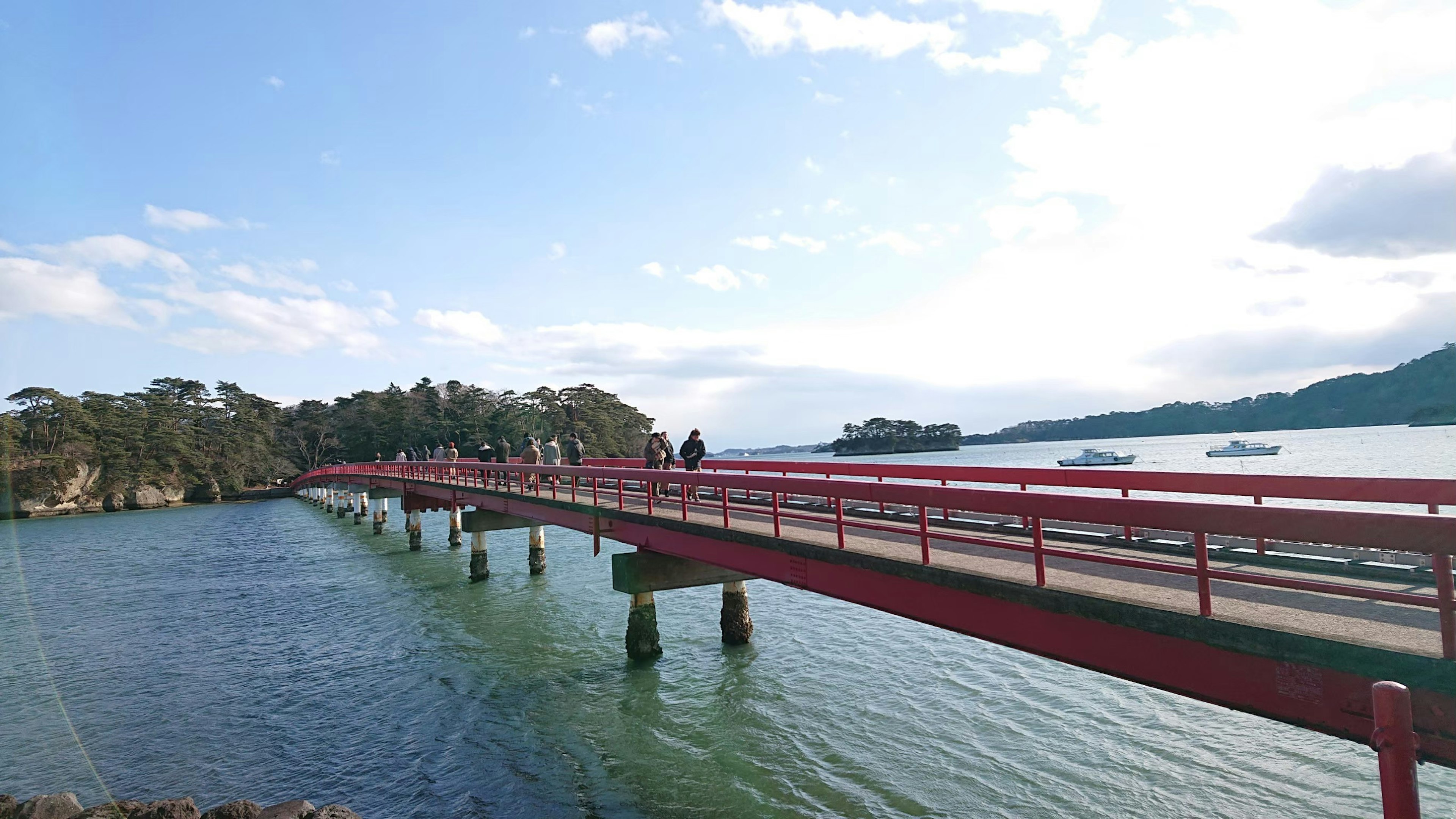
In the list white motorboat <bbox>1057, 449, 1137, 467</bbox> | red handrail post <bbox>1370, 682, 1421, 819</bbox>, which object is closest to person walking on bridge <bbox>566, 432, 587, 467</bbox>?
red handrail post <bbox>1370, 682, 1421, 819</bbox>

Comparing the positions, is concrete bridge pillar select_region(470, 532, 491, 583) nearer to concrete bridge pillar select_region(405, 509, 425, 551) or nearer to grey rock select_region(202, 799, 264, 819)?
concrete bridge pillar select_region(405, 509, 425, 551)

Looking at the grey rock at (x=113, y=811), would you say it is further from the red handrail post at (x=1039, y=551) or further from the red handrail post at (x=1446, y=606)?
the red handrail post at (x=1446, y=606)

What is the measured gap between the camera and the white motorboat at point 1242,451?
107562mm

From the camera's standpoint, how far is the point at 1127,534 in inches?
329

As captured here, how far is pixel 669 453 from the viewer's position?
19.8 meters

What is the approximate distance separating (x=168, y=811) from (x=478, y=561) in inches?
735

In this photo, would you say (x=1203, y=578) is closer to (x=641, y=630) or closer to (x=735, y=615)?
(x=641, y=630)

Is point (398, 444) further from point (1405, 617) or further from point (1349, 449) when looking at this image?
point (1349, 449)

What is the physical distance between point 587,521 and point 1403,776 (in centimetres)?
1535

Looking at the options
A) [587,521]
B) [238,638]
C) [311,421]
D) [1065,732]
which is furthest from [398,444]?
[1065,732]

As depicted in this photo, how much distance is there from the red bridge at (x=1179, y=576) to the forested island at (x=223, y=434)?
7814cm

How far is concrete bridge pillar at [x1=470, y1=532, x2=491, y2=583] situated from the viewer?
27219 mm

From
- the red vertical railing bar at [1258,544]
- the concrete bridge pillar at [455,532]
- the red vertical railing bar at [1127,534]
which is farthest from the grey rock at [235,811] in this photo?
the concrete bridge pillar at [455,532]

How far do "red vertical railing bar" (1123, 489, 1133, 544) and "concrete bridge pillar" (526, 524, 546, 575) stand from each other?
71.8 ft
